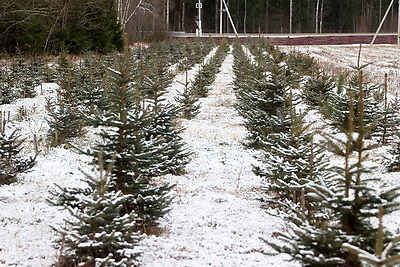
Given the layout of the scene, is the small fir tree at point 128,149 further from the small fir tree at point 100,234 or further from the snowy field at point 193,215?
the small fir tree at point 100,234

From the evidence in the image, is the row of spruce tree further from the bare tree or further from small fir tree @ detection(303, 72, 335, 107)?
the bare tree

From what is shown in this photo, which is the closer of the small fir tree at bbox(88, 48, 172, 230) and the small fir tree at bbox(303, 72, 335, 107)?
the small fir tree at bbox(88, 48, 172, 230)

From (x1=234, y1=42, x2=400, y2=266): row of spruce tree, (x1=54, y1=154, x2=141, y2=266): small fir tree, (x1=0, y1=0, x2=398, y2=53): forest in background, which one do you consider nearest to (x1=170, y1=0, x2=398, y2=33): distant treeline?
(x1=0, y1=0, x2=398, y2=53): forest in background

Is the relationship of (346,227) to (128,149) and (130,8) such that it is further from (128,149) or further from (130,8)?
(130,8)

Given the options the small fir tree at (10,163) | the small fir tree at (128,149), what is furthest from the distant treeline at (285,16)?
the small fir tree at (128,149)

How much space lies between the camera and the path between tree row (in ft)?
14.1

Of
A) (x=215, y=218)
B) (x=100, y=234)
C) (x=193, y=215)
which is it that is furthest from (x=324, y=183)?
(x=193, y=215)

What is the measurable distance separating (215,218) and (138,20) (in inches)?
1584

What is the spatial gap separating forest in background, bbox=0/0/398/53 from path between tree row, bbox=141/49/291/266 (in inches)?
268

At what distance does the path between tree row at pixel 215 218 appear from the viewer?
429cm

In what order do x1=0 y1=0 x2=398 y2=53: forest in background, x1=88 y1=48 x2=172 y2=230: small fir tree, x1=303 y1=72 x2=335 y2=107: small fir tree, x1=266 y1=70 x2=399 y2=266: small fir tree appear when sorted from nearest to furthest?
x1=266 y1=70 x2=399 y2=266: small fir tree
x1=88 y1=48 x2=172 y2=230: small fir tree
x1=303 y1=72 x2=335 y2=107: small fir tree
x1=0 y1=0 x2=398 y2=53: forest in background

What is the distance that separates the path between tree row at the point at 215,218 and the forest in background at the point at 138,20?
6.82 metres

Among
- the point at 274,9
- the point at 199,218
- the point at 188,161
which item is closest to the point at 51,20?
the point at 188,161

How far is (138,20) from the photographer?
143 feet
